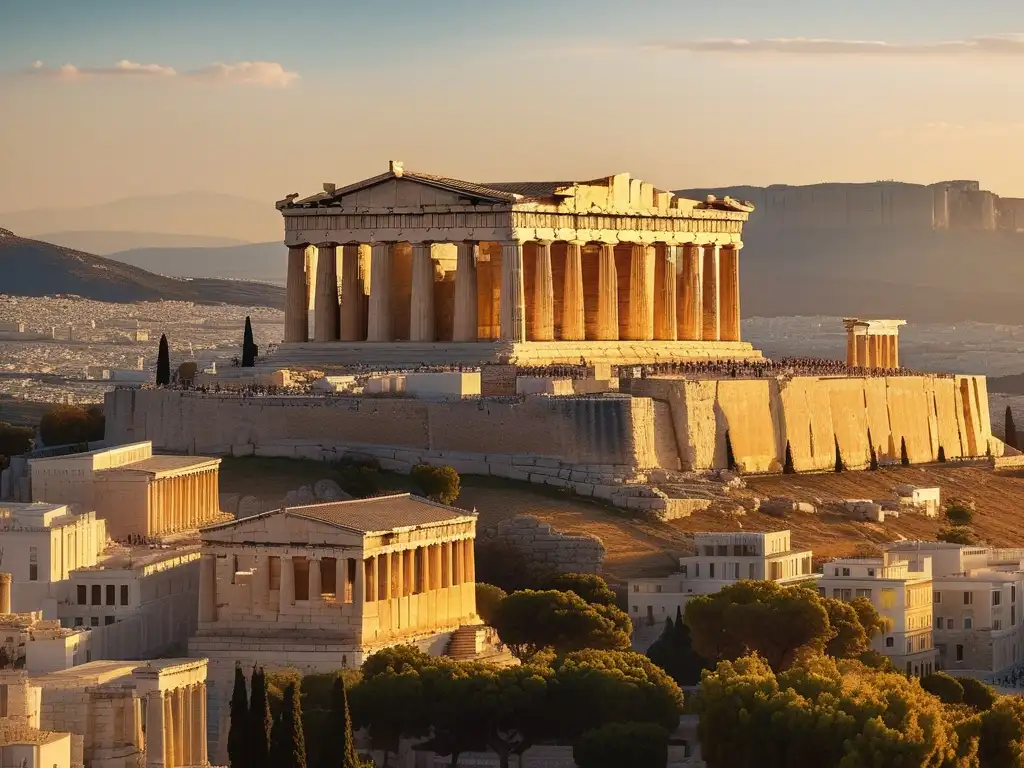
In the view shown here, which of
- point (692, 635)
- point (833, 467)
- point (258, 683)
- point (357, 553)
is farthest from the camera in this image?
point (833, 467)

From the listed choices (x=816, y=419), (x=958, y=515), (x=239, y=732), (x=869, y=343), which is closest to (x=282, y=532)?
(x=239, y=732)

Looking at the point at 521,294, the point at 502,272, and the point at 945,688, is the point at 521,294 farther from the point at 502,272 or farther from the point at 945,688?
the point at 945,688

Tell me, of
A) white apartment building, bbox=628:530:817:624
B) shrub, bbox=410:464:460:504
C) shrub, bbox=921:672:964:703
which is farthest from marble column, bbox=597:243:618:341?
shrub, bbox=921:672:964:703

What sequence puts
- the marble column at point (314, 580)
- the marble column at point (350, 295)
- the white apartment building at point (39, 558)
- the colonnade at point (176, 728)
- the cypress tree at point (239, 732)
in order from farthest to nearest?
the marble column at point (350, 295), the white apartment building at point (39, 558), the marble column at point (314, 580), the colonnade at point (176, 728), the cypress tree at point (239, 732)

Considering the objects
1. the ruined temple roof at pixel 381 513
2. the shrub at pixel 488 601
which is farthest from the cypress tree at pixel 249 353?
the shrub at pixel 488 601

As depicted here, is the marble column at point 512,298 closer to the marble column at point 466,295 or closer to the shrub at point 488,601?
the marble column at point 466,295

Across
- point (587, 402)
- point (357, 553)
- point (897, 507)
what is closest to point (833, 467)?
point (897, 507)

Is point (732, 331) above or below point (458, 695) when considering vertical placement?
above

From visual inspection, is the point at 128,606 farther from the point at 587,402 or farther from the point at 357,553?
the point at 587,402
